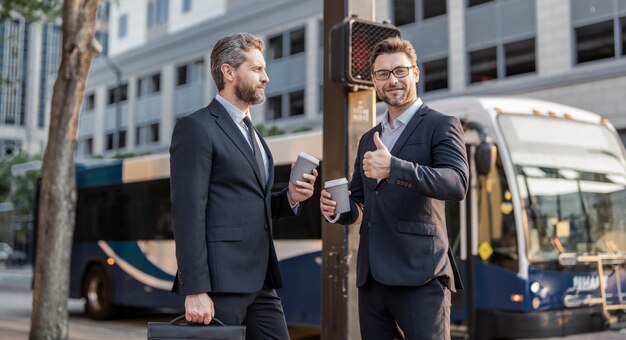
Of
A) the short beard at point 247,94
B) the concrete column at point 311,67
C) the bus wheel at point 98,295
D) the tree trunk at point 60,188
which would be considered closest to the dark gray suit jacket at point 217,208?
the short beard at point 247,94

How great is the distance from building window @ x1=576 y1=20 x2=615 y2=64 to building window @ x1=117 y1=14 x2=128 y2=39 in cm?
2775

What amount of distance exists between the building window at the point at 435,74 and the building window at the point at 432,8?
1661mm

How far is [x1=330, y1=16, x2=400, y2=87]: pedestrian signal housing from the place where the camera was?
516 cm

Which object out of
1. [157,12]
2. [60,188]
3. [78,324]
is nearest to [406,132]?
[60,188]

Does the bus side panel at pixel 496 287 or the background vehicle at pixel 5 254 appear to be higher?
the bus side panel at pixel 496 287

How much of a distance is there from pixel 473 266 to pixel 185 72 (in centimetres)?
3015

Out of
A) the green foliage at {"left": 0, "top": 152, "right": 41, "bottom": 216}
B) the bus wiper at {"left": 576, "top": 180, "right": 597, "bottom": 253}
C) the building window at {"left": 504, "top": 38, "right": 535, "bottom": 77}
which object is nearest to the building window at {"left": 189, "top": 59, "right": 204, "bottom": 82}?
the green foliage at {"left": 0, "top": 152, "right": 41, "bottom": 216}

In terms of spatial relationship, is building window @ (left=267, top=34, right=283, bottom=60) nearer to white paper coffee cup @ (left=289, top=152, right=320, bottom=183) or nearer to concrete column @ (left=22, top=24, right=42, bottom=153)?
white paper coffee cup @ (left=289, top=152, right=320, bottom=183)

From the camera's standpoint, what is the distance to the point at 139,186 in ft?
45.0

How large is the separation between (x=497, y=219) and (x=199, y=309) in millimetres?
6025

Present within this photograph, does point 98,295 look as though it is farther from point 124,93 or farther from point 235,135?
point 124,93

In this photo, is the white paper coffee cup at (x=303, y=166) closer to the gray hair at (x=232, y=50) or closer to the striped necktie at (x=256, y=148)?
the striped necktie at (x=256, y=148)

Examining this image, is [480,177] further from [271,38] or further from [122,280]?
[271,38]

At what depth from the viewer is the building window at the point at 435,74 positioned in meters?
25.9
